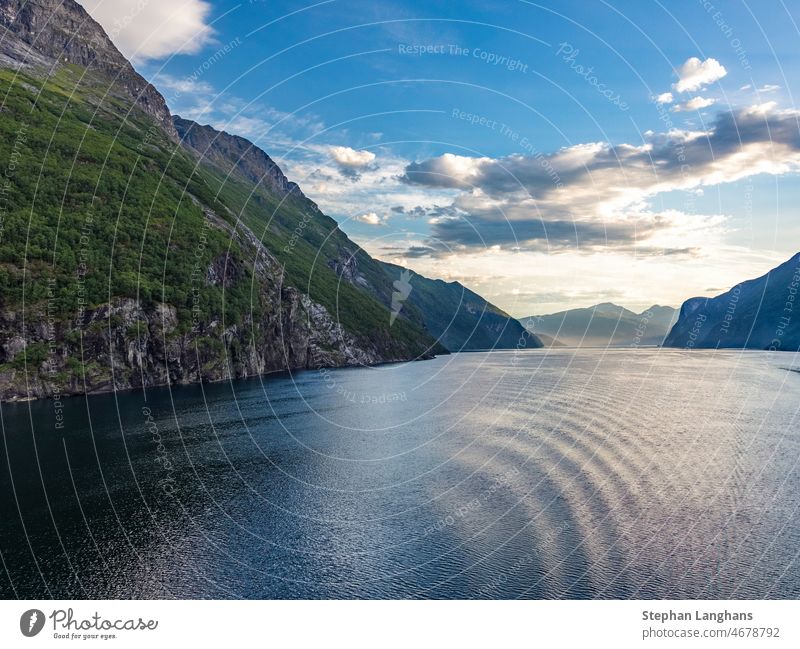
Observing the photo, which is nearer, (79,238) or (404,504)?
(404,504)

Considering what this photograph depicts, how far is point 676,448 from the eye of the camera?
79.4 meters

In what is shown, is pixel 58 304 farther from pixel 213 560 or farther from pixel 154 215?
pixel 213 560

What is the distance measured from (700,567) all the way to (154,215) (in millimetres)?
199826

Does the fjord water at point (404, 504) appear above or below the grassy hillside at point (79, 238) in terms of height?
below

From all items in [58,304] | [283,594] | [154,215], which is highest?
[154,215]

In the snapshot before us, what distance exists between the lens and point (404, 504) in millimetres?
57938

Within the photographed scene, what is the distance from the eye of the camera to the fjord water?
40625 mm

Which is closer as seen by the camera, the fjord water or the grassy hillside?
the fjord water

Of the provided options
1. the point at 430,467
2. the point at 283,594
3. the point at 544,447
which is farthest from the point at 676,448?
the point at 283,594

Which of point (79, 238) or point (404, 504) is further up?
point (79, 238)

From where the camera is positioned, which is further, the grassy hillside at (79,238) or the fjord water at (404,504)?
the grassy hillside at (79,238)

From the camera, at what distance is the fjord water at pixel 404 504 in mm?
40625

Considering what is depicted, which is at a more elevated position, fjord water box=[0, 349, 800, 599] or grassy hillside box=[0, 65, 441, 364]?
grassy hillside box=[0, 65, 441, 364]
